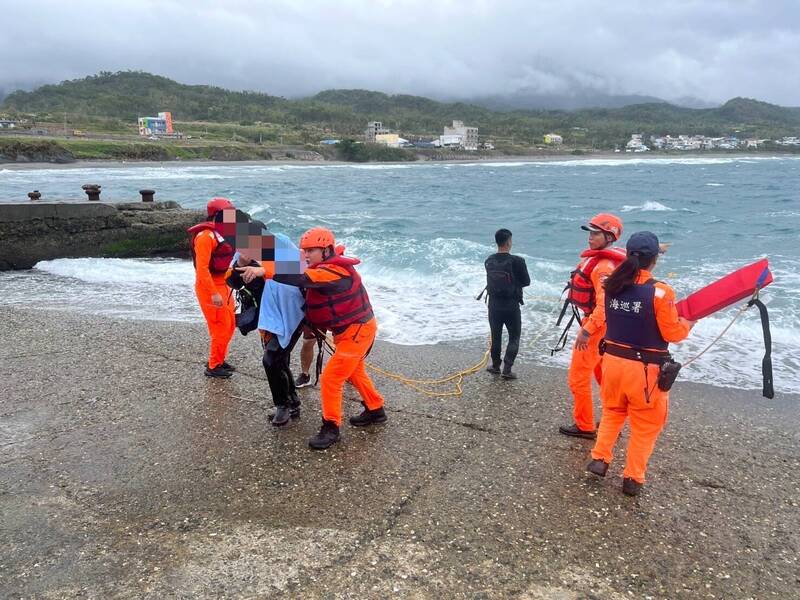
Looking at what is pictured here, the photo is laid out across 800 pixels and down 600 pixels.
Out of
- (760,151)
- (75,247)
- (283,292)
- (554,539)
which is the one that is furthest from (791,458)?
(760,151)

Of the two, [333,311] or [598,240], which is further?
[598,240]

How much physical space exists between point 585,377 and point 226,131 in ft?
396

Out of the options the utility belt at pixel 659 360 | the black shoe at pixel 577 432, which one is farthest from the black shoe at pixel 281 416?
the utility belt at pixel 659 360

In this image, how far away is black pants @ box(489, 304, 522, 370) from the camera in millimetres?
6777

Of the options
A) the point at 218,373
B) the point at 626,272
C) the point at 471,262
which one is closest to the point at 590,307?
the point at 626,272

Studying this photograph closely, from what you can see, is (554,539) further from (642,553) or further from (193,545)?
(193,545)

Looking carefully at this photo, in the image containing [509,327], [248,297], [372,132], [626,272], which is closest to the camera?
[626,272]

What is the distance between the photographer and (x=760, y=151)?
484 feet

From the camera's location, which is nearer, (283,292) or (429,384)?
(283,292)

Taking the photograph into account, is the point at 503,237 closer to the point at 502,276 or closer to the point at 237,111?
the point at 502,276

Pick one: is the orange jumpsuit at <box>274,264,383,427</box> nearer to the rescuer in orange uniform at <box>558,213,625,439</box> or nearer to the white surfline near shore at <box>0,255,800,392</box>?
the rescuer in orange uniform at <box>558,213,625,439</box>

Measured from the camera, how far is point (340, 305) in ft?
15.3

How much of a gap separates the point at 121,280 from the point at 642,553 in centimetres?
1077

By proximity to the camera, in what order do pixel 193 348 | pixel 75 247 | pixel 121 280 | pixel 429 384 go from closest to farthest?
pixel 429 384
pixel 193 348
pixel 121 280
pixel 75 247
